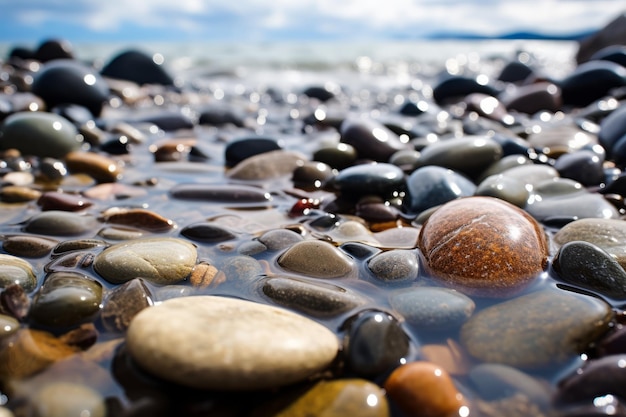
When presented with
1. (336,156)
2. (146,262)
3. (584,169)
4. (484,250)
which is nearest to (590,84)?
(584,169)

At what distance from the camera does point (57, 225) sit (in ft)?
6.94

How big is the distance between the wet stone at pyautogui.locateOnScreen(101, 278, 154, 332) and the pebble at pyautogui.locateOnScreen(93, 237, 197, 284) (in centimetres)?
12

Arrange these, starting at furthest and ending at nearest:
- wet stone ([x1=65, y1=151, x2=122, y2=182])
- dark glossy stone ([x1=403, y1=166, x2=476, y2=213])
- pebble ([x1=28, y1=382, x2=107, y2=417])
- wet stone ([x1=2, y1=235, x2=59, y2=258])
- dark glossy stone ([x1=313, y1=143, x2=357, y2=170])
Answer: dark glossy stone ([x1=313, y1=143, x2=357, y2=170])
wet stone ([x1=65, y1=151, x2=122, y2=182])
dark glossy stone ([x1=403, y1=166, x2=476, y2=213])
wet stone ([x1=2, y1=235, x2=59, y2=258])
pebble ([x1=28, y1=382, x2=107, y2=417])

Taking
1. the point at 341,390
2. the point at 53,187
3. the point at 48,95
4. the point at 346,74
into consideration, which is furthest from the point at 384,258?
the point at 346,74

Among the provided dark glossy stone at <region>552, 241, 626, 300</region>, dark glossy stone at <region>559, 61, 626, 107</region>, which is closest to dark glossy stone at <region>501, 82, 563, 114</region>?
dark glossy stone at <region>559, 61, 626, 107</region>

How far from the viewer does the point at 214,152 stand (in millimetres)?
3783

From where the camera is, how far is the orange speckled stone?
1648 mm

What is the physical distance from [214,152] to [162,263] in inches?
86.0

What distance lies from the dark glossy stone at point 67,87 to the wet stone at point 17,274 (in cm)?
383

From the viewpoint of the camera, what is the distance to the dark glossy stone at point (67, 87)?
4906 mm

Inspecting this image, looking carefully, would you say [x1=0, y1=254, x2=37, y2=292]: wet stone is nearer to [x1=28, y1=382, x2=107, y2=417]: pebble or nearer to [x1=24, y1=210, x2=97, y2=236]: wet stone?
[x1=24, y1=210, x2=97, y2=236]: wet stone

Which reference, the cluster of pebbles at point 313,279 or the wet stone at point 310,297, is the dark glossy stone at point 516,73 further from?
the wet stone at point 310,297

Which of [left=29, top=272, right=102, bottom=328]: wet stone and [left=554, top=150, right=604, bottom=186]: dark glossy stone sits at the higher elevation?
[left=554, top=150, right=604, bottom=186]: dark glossy stone

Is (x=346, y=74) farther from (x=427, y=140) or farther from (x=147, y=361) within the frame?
(x=147, y=361)
